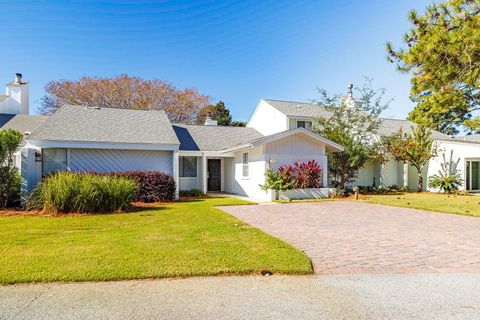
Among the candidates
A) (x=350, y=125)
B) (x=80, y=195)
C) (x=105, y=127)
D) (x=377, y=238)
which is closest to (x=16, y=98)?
(x=105, y=127)

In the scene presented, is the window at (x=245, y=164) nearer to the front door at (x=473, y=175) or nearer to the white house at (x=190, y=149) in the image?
the white house at (x=190, y=149)

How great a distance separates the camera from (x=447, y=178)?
1962cm

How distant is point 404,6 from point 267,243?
32.1 feet

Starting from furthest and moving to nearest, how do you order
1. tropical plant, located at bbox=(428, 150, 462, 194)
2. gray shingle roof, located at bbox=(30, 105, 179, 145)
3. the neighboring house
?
the neighboring house < tropical plant, located at bbox=(428, 150, 462, 194) < gray shingle roof, located at bbox=(30, 105, 179, 145)

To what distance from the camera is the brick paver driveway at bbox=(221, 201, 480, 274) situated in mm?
4922

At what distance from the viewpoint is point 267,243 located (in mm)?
6016

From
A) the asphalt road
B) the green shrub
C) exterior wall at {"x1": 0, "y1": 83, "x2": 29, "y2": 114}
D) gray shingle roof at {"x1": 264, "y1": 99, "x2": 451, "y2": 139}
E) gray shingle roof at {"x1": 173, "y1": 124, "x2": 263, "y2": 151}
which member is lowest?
the asphalt road

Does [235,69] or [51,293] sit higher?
[235,69]

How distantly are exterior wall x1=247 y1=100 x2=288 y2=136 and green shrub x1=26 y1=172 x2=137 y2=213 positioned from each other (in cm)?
1383

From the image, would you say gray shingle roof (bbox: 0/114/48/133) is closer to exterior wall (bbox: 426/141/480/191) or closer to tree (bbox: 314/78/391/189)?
tree (bbox: 314/78/391/189)

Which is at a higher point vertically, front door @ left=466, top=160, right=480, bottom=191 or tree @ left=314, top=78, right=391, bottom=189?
tree @ left=314, top=78, right=391, bottom=189

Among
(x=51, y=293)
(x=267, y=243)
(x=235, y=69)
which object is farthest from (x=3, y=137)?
(x=235, y=69)

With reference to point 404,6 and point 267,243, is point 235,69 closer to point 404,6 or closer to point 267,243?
point 404,6

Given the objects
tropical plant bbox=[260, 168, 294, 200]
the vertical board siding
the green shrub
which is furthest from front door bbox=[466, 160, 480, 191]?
the green shrub
